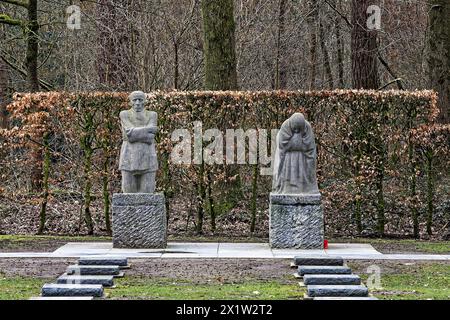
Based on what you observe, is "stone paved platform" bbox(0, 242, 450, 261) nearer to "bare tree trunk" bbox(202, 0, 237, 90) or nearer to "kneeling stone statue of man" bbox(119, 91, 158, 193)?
"kneeling stone statue of man" bbox(119, 91, 158, 193)

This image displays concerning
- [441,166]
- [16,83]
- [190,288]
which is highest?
[16,83]

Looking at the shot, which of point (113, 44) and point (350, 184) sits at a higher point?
point (113, 44)

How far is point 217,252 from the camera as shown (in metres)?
17.4

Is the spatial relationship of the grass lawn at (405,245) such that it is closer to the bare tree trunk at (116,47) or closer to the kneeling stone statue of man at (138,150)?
the kneeling stone statue of man at (138,150)

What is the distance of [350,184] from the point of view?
20.5 meters

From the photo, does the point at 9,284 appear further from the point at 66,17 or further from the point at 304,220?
the point at 66,17

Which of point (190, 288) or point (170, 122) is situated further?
point (170, 122)

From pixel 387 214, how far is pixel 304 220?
12.6 ft

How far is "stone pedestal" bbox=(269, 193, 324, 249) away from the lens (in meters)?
17.9

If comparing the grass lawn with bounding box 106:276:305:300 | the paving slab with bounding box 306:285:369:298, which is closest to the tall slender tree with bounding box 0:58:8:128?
the grass lawn with bounding box 106:276:305:300

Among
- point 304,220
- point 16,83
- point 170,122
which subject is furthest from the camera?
point 16,83

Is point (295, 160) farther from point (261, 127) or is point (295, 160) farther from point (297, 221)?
point (261, 127)

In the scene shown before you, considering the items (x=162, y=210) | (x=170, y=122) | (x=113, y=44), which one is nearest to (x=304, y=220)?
(x=162, y=210)

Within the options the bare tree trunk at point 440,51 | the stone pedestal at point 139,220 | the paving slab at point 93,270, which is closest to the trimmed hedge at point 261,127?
the stone pedestal at point 139,220
